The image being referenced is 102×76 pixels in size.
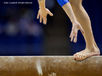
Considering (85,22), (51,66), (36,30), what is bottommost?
(51,66)

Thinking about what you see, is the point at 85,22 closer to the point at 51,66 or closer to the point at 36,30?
the point at 51,66

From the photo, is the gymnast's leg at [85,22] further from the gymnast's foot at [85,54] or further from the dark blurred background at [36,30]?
the dark blurred background at [36,30]

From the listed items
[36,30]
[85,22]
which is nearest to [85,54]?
[85,22]

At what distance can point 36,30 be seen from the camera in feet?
14.2

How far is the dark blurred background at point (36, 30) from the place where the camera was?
4.29m

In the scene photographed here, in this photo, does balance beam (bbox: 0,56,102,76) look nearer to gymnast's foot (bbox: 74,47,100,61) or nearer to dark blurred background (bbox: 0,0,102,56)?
gymnast's foot (bbox: 74,47,100,61)

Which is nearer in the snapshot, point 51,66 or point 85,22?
point 51,66

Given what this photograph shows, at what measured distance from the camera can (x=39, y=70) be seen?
2.44 m

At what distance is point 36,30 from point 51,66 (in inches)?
76.9

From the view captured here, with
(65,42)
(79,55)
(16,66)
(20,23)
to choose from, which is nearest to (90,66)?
(79,55)

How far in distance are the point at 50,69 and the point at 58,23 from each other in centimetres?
207

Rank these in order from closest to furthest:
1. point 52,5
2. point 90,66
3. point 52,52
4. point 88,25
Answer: point 90,66 < point 88,25 < point 52,5 < point 52,52

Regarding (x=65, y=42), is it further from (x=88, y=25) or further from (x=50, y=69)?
(x=50, y=69)

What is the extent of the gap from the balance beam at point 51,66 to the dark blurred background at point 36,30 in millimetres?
1831
